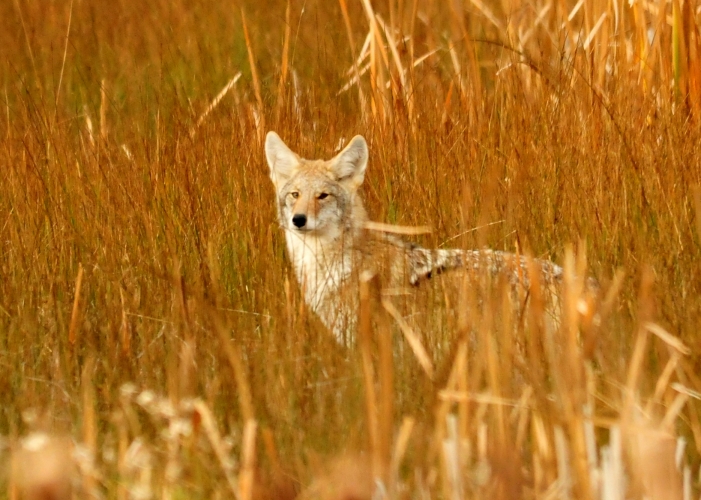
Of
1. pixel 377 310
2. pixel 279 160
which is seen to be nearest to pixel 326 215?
pixel 279 160

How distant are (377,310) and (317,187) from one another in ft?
5.57

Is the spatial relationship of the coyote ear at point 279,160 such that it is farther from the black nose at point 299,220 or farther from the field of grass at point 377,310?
the black nose at point 299,220

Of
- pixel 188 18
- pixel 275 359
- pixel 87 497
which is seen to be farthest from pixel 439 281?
pixel 188 18

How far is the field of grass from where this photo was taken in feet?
6.25

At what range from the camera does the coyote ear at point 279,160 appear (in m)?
4.21

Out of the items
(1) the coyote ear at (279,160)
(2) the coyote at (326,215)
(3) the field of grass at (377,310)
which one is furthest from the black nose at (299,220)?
(1) the coyote ear at (279,160)

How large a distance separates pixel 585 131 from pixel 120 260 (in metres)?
1.82

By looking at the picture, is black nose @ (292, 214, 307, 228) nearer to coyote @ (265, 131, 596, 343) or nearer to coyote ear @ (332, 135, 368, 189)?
coyote @ (265, 131, 596, 343)

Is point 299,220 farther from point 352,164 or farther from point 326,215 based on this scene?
point 352,164

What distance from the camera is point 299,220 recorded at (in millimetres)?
4047

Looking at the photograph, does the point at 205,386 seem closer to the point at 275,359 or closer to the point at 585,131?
the point at 275,359

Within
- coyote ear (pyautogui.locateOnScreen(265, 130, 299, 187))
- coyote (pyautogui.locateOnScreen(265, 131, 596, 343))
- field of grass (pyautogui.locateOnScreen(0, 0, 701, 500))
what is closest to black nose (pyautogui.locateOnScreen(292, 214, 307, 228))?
coyote (pyautogui.locateOnScreen(265, 131, 596, 343))

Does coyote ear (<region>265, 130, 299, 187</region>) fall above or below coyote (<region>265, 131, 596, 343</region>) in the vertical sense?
above

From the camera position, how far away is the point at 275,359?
258cm
